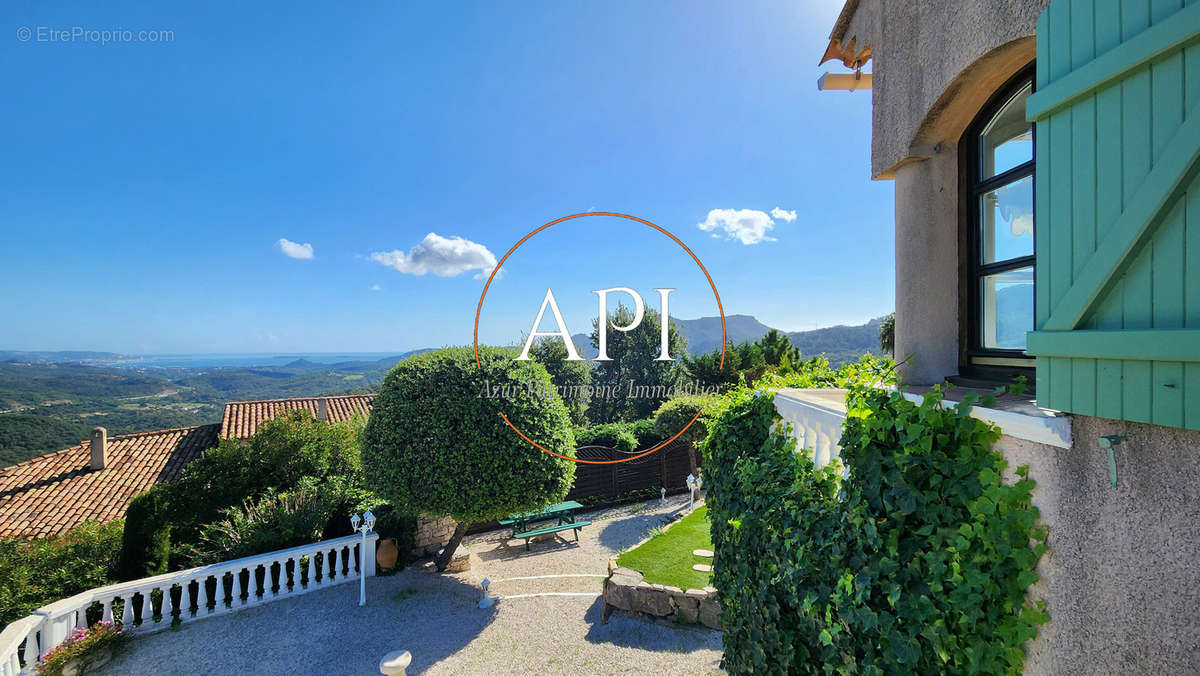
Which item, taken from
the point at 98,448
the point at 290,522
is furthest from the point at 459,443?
the point at 98,448

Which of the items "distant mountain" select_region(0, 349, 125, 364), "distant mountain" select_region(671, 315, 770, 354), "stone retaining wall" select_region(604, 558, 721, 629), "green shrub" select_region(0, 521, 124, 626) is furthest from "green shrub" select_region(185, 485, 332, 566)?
"distant mountain" select_region(0, 349, 125, 364)

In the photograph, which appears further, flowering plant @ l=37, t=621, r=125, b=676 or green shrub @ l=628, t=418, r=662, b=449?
green shrub @ l=628, t=418, r=662, b=449

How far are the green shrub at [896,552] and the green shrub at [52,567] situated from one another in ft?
25.1

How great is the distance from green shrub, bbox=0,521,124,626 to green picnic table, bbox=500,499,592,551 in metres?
5.43

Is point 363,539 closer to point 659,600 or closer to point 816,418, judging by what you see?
point 659,600

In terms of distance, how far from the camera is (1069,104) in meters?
1.42

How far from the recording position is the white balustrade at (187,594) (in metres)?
4.54

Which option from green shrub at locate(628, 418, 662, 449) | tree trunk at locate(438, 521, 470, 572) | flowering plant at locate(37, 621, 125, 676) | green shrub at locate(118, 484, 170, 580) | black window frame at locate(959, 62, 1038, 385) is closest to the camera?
black window frame at locate(959, 62, 1038, 385)

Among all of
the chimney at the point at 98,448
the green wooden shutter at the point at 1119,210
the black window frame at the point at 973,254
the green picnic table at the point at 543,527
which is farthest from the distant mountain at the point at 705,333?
the chimney at the point at 98,448

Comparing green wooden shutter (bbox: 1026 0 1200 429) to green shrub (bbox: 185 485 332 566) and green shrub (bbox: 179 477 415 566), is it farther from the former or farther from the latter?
green shrub (bbox: 185 485 332 566)

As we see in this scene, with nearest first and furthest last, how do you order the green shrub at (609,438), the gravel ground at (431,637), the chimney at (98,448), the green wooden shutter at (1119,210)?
the green wooden shutter at (1119,210)
the gravel ground at (431,637)
the chimney at (98,448)
the green shrub at (609,438)

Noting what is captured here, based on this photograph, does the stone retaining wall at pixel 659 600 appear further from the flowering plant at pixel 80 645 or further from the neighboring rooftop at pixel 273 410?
the neighboring rooftop at pixel 273 410

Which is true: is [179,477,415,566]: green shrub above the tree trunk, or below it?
above

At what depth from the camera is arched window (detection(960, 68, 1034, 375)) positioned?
7.29 ft
